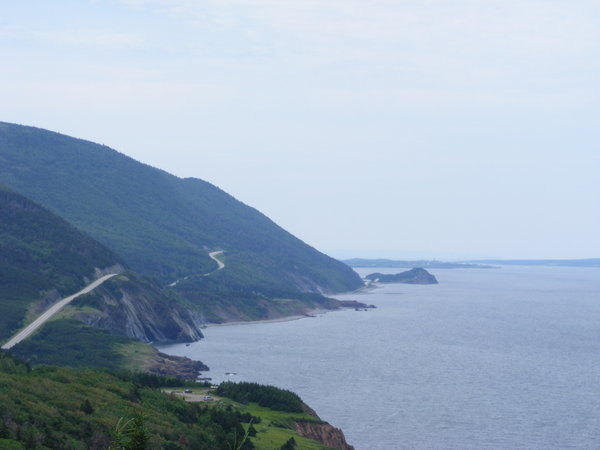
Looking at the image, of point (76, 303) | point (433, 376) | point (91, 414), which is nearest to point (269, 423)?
point (91, 414)

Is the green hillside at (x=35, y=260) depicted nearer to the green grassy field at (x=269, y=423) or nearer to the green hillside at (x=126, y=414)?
the green grassy field at (x=269, y=423)

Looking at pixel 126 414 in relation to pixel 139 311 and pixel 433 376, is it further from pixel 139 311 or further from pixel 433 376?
pixel 139 311

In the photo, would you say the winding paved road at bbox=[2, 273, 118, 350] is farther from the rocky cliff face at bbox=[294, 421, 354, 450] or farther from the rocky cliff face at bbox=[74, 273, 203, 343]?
the rocky cliff face at bbox=[294, 421, 354, 450]

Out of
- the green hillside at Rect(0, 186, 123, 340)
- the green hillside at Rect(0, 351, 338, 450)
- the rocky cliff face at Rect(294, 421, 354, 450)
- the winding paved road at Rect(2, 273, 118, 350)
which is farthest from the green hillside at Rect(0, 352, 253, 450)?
the green hillside at Rect(0, 186, 123, 340)

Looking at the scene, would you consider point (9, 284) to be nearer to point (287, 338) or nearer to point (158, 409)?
point (287, 338)

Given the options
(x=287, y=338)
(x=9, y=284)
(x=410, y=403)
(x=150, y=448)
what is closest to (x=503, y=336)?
(x=287, y=338)

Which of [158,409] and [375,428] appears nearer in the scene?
[158,409]
